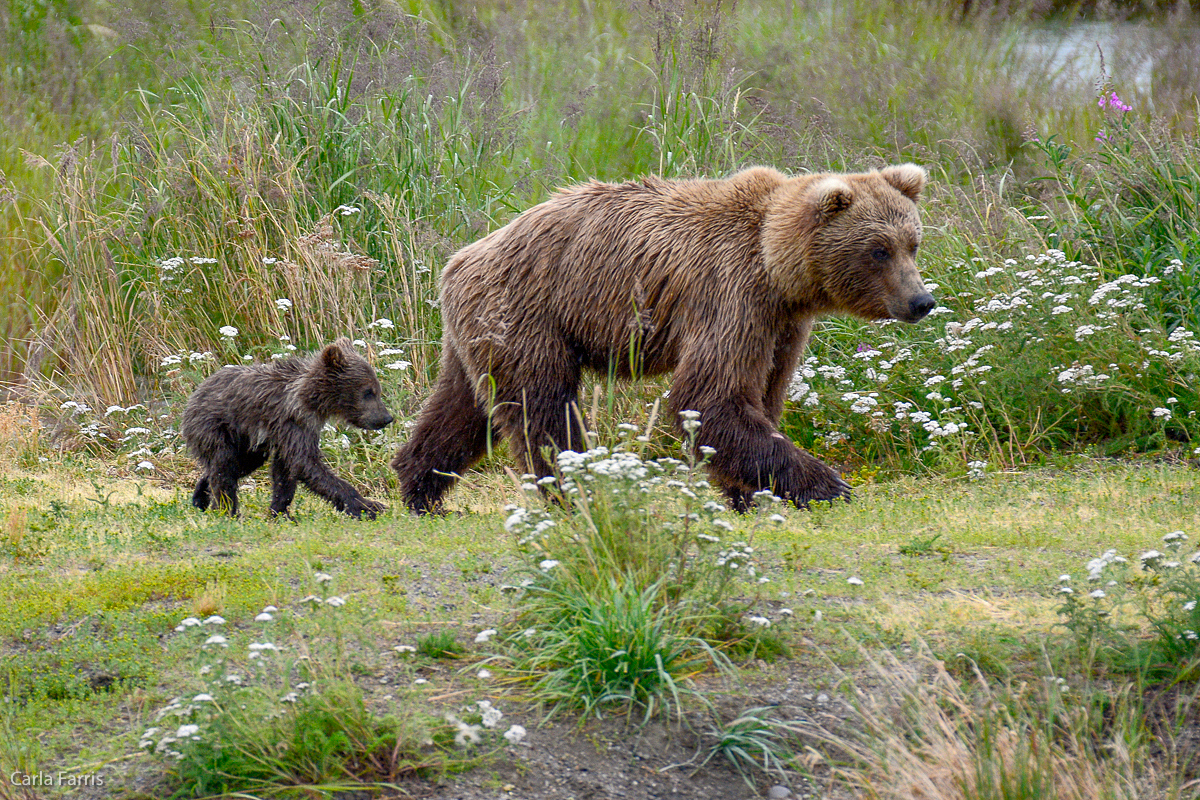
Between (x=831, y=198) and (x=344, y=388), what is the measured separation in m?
2.96

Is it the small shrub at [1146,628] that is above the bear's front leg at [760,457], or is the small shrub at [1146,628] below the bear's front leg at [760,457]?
above

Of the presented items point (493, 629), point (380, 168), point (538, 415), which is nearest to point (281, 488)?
point (538, 415)

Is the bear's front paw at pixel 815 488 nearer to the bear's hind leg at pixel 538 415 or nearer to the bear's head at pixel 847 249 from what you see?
the bear's head at pixel 847 249

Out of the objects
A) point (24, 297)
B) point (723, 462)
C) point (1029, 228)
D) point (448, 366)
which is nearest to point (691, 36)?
point (1029, 228)

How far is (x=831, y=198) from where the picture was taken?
6.21 metres

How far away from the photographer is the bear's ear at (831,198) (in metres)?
6.22

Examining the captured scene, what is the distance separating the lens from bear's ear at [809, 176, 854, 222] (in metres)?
6.22

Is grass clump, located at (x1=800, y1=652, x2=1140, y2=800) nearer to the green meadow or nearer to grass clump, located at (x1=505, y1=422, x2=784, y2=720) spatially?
the green meadow

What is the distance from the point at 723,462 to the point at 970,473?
1781 mm

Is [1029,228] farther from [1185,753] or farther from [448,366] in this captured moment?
[1185,753]

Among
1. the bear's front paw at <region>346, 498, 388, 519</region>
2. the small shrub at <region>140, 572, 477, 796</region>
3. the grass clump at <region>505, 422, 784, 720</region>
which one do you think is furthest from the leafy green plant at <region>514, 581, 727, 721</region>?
the bear's front paw at <region>346, 498, 388, 519</region>

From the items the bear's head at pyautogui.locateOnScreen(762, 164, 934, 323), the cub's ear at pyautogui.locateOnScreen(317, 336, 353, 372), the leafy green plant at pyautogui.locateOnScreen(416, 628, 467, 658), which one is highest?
the bear's head at pyautogui.locateOnScreen(762, 164, 934, 323)

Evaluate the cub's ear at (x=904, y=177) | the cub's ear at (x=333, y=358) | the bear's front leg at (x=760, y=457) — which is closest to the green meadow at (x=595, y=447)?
the bear's front leg at (x=760, y=457)

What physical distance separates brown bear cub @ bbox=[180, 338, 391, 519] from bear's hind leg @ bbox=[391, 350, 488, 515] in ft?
0.94
